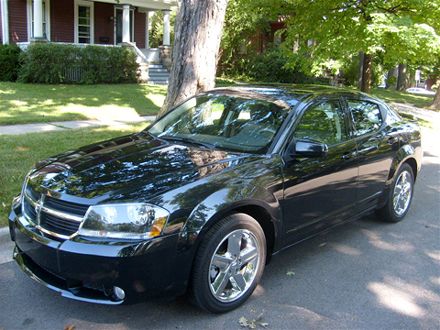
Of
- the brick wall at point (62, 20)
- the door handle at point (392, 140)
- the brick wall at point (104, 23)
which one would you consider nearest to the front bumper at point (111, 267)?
the door handle at point (392, 140)

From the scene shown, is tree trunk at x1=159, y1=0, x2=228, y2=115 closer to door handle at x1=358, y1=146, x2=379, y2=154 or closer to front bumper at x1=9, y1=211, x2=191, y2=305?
door handle at x1=358, y1=146, x2=379, y2=154

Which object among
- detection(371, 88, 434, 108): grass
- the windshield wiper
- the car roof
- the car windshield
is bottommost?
detection(371, 88, 434, 108): grass

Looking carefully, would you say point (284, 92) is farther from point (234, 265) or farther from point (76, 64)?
point (76, 64)

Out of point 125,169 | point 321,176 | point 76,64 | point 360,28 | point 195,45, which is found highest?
point 360,28

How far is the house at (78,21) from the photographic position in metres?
20.7

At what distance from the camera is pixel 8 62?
1767 centimetres

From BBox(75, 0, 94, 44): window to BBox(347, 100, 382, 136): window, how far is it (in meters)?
19.5

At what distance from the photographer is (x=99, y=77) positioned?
1862 centimetres

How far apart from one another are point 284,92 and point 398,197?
7.03 feet

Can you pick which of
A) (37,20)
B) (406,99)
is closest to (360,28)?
(37,20)

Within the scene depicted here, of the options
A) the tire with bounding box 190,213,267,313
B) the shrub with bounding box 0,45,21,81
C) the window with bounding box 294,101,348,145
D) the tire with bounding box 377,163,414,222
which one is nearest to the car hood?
the tire with bounding box 190,213,267,313

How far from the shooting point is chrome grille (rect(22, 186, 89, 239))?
3.15 meters

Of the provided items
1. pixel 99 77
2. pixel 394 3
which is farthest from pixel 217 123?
pixel 99 77

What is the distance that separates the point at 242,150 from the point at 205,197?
849mm
